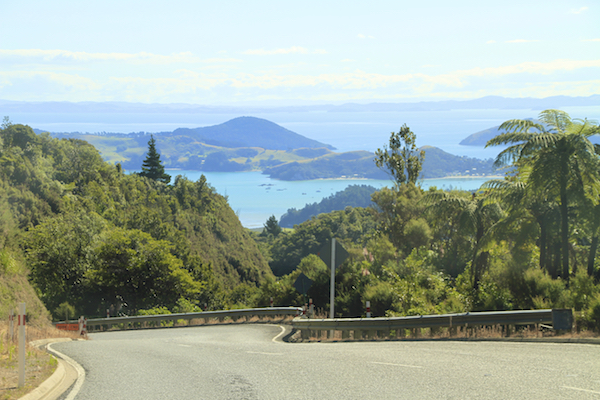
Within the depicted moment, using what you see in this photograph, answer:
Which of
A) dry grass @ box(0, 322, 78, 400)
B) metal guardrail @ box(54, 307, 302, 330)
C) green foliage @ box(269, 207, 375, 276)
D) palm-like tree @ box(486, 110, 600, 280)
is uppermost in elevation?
palm-like tree @ box(486, 110, 600, 280)

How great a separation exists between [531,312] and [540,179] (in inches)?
194

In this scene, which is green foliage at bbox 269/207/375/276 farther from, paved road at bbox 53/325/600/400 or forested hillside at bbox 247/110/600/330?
paved road at bbox 53/325/600/400

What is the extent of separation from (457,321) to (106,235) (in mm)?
36604

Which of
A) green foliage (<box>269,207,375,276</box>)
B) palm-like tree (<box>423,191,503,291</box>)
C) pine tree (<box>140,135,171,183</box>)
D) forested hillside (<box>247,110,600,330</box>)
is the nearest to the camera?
forested hillside (<box>247,110,600,330</box>)

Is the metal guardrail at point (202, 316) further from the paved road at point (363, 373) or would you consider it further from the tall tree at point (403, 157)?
the tall tree at point (403, 157)

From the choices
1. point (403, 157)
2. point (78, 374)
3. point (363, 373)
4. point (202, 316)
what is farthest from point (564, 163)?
point (403, 157)

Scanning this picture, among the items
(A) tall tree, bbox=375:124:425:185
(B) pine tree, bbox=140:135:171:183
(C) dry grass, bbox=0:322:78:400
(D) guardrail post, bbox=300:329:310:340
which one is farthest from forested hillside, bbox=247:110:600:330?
(B) pine tree, bbox=140:135:171:183

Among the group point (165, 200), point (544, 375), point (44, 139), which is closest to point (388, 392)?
point (544, 375)

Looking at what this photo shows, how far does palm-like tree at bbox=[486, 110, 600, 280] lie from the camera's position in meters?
13.0

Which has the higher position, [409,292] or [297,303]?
[409,292]

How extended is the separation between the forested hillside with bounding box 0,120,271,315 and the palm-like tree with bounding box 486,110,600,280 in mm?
25556

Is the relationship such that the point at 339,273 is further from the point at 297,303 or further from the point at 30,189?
the point at 30,189

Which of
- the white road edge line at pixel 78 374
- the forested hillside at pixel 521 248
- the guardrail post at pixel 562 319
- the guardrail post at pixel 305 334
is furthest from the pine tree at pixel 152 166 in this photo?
the guardrail post at pixel 562 319

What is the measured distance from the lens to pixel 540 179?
13.2 metres
